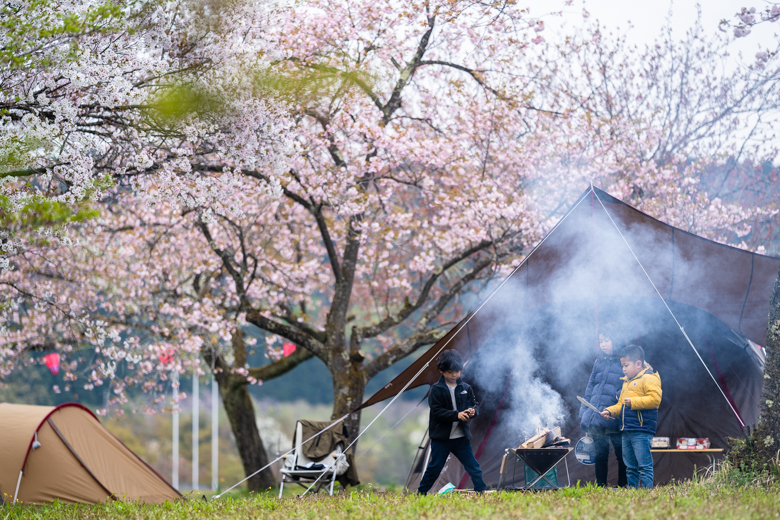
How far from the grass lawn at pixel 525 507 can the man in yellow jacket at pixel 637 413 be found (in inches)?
15.2

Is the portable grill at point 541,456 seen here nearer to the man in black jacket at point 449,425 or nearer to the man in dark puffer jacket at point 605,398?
the man in dark puffer jacket at point 605,398

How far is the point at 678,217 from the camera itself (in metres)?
9.59

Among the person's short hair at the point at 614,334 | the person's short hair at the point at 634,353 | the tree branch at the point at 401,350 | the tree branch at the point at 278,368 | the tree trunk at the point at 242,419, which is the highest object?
the person's short hair at the point at 614,334

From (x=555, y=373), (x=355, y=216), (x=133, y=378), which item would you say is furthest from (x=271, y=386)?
(x=555, y=373)

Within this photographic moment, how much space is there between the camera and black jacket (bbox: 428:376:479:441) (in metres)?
4.75

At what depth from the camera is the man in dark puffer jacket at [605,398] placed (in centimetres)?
521

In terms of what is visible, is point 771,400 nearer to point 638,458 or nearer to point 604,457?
point 638,458

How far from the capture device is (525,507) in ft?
12.2

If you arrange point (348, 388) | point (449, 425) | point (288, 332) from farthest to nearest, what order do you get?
point (288, 332)
point (348, 388)
point (449, 425)

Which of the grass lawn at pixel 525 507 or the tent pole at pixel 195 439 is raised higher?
the grass lawn at pixel 525 507

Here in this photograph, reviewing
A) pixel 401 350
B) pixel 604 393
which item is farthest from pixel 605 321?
pixel 401 350

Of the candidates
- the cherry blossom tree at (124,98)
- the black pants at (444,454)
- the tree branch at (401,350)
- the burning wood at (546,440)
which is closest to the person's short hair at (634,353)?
the burning wood at (546,440)

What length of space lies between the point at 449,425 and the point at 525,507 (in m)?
1.14

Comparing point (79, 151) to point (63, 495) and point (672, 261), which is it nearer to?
point (63, 495)
